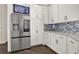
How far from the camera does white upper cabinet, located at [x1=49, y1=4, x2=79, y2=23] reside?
4.21 ft

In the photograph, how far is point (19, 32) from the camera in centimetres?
137

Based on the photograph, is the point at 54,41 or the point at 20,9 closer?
the point at 20,9

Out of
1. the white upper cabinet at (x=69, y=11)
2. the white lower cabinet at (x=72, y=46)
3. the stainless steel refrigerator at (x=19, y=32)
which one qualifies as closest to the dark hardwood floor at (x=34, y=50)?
the stainless steel refrigerator at (x=19, y=32)

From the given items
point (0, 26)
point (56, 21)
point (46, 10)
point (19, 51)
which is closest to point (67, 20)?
point (56, 21)

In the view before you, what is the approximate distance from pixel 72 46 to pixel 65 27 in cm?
28

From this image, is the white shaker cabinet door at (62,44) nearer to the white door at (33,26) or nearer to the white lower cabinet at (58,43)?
the white lower cabinet at (58,43)

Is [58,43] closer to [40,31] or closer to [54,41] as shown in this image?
[54,41]

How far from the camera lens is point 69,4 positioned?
49.8 inches

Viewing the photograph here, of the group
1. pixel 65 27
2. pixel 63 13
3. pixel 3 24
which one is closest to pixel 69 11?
pixel 63 13

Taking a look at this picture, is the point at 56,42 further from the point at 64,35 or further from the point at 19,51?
the point at 19,51
